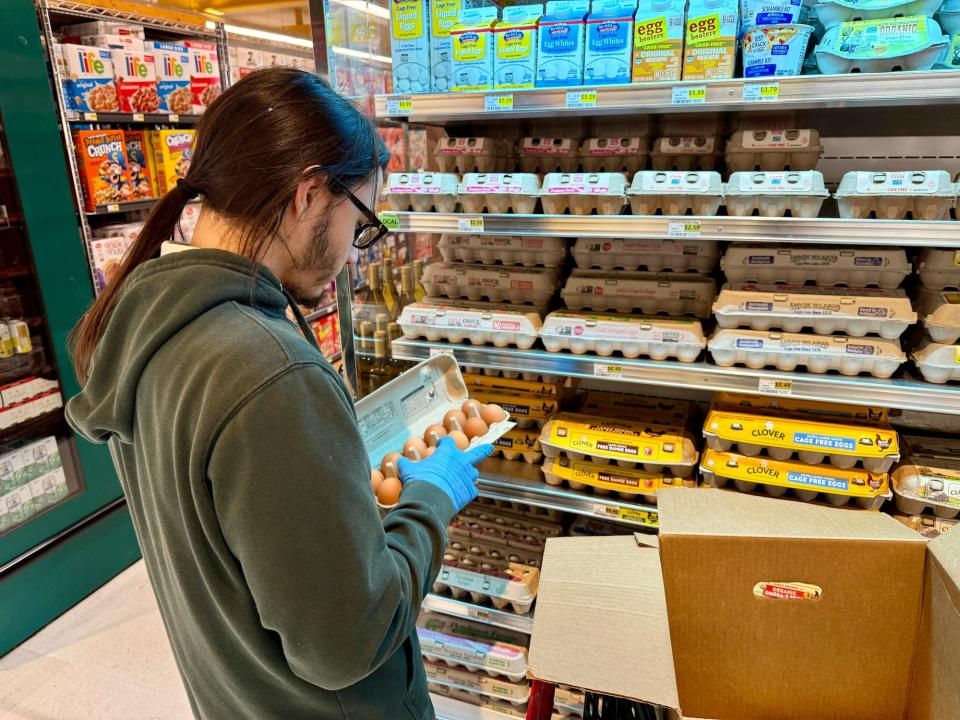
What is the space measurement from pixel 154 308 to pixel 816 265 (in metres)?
1.73

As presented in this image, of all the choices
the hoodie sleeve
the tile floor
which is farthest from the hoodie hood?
the tile floor

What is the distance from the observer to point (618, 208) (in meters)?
1.82

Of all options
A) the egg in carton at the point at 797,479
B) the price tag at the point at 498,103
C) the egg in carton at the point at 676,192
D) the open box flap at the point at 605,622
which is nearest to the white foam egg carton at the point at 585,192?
the egg in carton at the point at 676,192

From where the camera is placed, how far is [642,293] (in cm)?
203

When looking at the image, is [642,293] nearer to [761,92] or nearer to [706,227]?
[706,227]

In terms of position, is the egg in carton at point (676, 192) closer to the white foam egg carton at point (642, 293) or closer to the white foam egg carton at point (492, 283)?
the white foam egg carton at point (642, 293)

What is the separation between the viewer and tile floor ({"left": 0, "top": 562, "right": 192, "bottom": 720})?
238 centimetres

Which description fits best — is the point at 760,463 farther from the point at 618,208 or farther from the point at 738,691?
the point at 618,208

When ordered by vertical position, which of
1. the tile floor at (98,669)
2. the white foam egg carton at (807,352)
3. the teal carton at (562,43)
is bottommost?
the tile floor at (98,669)

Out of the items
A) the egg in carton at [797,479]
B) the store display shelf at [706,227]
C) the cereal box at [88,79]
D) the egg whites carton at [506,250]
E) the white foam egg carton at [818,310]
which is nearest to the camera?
the store display shelf at [706,227]

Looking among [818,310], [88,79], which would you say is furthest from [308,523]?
[88,79]

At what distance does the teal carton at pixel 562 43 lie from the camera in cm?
170

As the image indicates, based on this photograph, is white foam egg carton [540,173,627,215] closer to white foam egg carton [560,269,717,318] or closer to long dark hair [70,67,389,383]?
white foam egg carton [560,269,717,318]

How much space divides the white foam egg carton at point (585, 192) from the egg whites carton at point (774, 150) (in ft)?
1.14
